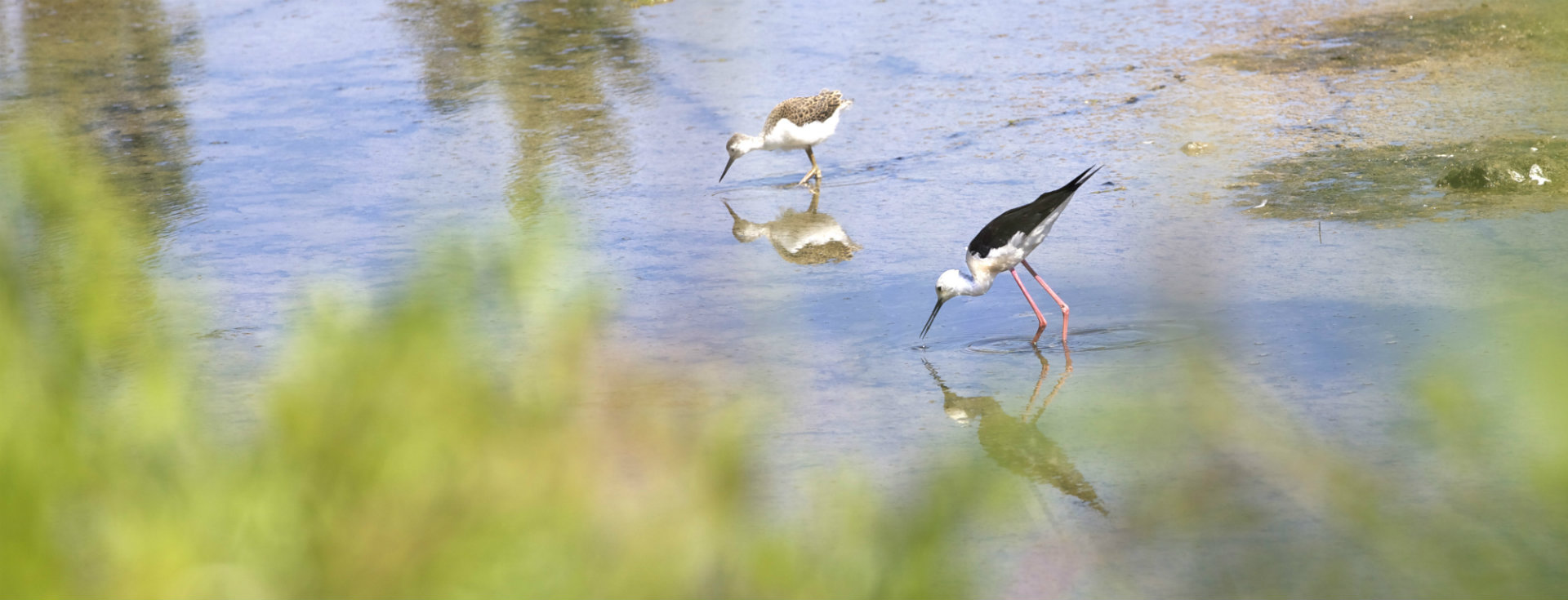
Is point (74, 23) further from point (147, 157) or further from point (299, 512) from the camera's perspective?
point (299, 512)

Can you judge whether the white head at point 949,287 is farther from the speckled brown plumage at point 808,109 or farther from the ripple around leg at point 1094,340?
the speckled brown plumage at point 808,109

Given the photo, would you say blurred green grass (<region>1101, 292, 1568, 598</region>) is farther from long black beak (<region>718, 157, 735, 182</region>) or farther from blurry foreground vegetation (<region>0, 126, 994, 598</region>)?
long black beak (<region>718, 157, 735, 182</region>)

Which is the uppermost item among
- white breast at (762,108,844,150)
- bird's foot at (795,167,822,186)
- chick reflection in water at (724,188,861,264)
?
white breast at (762,108,844,150)

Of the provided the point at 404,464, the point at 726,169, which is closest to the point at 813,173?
the point at 726,169

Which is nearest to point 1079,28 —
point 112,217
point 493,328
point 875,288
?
point 875,288

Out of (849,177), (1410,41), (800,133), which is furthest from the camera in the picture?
(1410,41)

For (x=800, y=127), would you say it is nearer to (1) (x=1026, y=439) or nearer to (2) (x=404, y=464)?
(1) (x=1026, y=439)

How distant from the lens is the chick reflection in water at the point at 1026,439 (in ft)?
12.9

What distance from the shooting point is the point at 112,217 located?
107 centimetres

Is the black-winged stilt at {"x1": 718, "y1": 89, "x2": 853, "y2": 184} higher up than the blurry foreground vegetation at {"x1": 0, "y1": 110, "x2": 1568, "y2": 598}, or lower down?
lower down

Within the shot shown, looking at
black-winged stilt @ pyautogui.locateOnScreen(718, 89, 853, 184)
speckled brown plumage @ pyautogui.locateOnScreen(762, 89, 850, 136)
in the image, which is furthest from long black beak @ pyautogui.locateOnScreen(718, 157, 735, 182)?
speckled brown plumage @ pyautogui.locateOnScreen(762, 89, 850, 136)

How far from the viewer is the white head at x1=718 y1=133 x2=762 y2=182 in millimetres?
8164

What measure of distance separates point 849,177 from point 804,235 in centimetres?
114

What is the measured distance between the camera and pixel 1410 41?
9.19m
